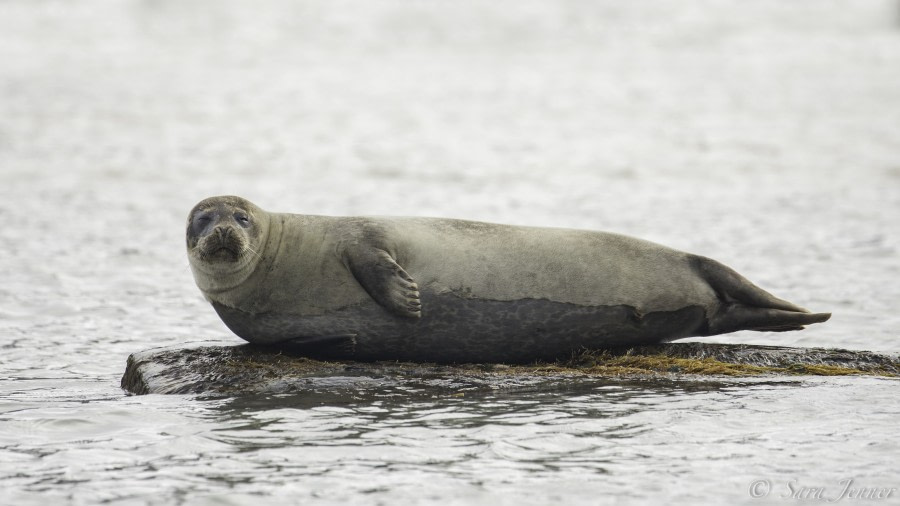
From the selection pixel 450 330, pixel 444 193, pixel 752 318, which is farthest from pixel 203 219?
pixel 444 193

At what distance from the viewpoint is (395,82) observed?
98.3 feet

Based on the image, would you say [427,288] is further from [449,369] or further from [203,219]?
[203,219]

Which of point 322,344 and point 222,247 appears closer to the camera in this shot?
point 222,247

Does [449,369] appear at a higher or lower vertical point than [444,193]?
lower

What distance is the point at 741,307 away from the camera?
767cm

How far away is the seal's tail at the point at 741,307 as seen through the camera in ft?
25.0

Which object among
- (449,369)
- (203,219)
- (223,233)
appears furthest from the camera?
(203,219)

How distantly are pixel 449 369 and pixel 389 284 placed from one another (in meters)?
0.65

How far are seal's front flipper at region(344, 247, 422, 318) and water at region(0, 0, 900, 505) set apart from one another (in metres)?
0.53

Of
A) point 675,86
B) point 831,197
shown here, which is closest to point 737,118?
point 675,86

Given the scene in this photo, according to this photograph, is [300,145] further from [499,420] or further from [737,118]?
[499,420]

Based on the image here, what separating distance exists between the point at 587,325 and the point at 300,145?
57.3ft

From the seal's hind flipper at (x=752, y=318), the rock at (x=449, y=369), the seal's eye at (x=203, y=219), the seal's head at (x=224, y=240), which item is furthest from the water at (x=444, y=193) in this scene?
the seal's eye at (x=203, y=219)

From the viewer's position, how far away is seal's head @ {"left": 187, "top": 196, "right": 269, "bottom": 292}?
710 cm
